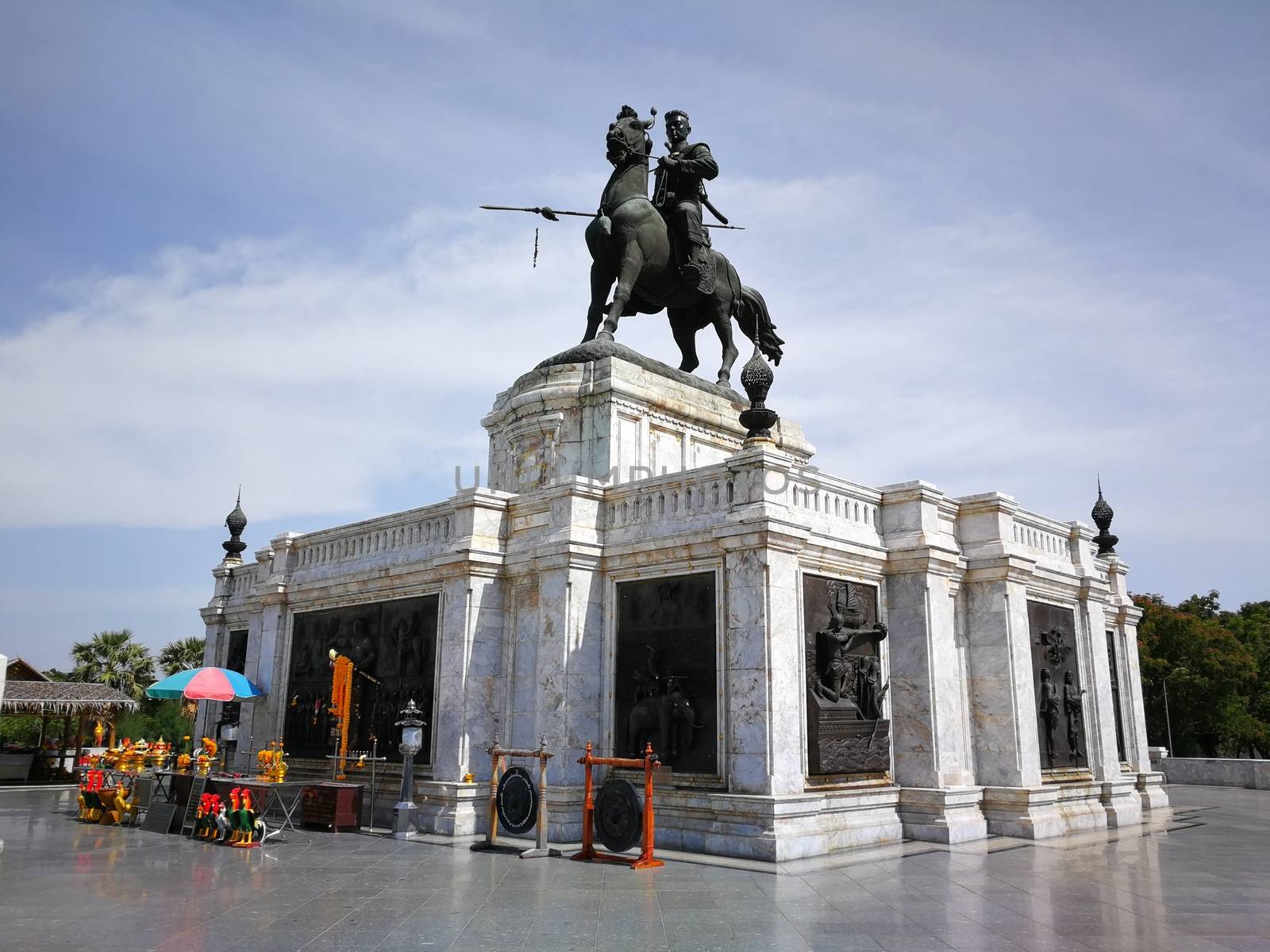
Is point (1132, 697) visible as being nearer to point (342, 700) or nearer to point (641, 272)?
point (641, 272)

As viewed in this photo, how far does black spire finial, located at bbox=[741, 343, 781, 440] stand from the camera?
53.0 ft

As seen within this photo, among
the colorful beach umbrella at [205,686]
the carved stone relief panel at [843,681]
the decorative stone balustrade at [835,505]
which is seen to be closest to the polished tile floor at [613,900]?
the carved stone relief panel at [843,681]

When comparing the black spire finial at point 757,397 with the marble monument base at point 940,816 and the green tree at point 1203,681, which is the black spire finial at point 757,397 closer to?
the marble monument base at point 940,816

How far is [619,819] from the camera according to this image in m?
14.2

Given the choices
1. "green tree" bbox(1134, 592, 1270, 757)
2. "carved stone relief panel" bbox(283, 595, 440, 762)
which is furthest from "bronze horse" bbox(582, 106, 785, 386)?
"green tree" bbox(1134, 592, 1270, 757)

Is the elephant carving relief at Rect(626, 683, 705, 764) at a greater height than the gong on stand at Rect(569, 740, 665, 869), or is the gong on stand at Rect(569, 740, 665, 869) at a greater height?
the elephant carving relief at Rect(626, 683, 705, 764)

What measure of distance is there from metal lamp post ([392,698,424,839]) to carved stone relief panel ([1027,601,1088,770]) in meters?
11.4

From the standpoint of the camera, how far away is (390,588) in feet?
64.2

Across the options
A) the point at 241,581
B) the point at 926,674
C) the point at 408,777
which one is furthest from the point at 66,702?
the point at 926,674

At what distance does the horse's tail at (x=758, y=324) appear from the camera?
81.8 ft

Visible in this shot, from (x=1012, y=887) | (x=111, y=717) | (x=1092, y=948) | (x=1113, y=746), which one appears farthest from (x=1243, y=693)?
(x=111, y=717)

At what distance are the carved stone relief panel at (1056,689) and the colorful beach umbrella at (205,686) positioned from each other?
15.9 metres

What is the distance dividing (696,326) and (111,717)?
23.7 m

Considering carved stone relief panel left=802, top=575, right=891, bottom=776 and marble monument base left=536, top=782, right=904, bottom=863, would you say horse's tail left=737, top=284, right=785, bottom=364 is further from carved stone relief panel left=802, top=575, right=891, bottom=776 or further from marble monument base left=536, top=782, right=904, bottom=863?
marble monument base left=536, top=782, right=904, bottom=863
